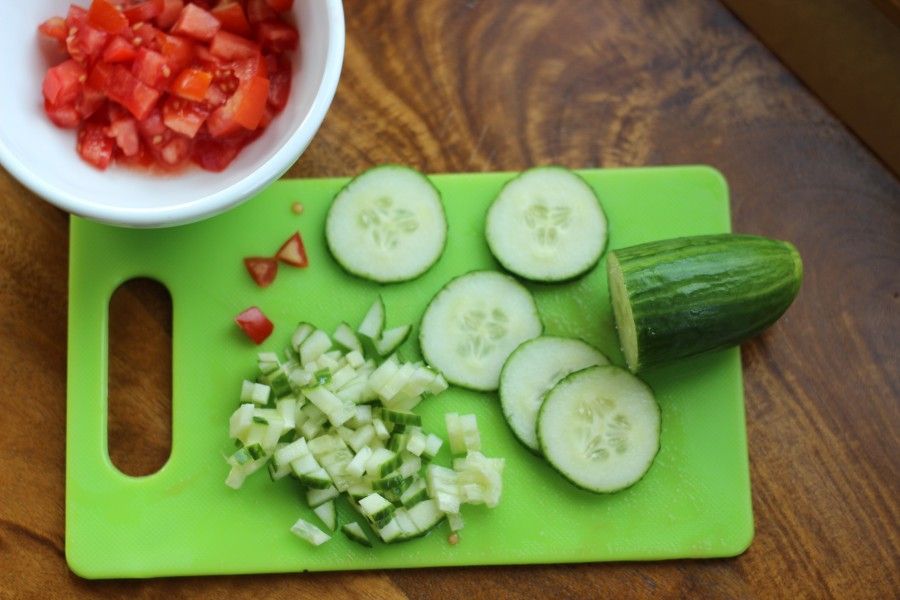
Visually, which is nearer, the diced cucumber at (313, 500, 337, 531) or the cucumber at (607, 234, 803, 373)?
the cucumber at (607, 234, 803, 373)

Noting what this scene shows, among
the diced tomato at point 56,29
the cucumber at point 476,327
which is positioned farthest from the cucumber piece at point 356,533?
the diced tomato at point 56,29

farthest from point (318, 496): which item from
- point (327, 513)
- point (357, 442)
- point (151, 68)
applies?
point (151, 68)

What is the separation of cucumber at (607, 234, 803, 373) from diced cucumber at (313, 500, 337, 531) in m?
0.87

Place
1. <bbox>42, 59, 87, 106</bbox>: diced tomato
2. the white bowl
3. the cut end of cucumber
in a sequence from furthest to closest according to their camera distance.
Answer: the cut end of cucumber < <bbox>42, 59, 87, 106</bbox>: diced tomato < the white bowl

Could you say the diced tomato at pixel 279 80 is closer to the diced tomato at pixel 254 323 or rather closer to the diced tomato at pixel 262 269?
the diced tomato at pixel 262 269

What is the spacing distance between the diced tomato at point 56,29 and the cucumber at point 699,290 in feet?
4.69

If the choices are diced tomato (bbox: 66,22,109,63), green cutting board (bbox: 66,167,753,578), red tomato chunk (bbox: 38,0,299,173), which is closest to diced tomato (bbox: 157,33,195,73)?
red tomato chunk (bbox: 38,0,299,173)

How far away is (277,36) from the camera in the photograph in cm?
219

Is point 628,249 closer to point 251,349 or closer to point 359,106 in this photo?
point 359,106

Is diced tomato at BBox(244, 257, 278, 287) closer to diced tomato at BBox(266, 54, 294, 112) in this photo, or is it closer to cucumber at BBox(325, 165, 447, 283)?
cucumber at BBox(325, 165, 447, 283)

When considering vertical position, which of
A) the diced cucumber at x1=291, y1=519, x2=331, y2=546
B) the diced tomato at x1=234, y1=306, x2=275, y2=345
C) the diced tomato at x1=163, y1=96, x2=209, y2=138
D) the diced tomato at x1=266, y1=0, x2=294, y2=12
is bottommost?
the diced cucumber at x1=291, y1=519, x2=331, y2=546

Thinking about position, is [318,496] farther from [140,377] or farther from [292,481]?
[140,377]

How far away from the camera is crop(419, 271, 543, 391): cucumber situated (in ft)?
7.94

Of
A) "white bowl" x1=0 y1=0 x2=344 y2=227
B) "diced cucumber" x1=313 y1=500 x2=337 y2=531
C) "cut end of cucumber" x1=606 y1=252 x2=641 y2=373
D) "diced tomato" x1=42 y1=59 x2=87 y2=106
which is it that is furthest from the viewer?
"diced cucumber" x1=313 y1=500 x2=337 y2=531
